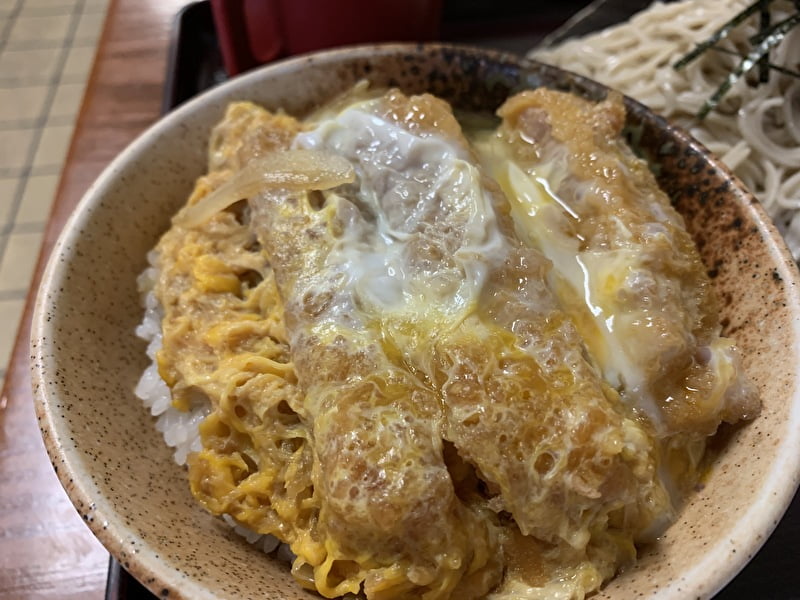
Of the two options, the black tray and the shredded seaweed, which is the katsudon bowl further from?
the black tray

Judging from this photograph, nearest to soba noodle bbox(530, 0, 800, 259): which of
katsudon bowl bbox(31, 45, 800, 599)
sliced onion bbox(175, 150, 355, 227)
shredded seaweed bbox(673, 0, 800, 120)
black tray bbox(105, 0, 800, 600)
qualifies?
shredded seaweed bbox(673, 0, 800, 120)

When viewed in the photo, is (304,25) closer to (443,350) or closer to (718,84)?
(718,84)

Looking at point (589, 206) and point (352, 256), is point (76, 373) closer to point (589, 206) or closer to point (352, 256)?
point (352, 256)

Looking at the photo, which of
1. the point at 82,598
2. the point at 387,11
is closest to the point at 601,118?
the point at 387,11

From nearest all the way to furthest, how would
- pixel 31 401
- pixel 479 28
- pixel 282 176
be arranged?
pixel 282 176 → pixel 31 401 → pixel 479 28

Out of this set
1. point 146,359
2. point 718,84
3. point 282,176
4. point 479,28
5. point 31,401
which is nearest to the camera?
point 282,176

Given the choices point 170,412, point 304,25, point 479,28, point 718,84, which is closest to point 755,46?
point 718,84
